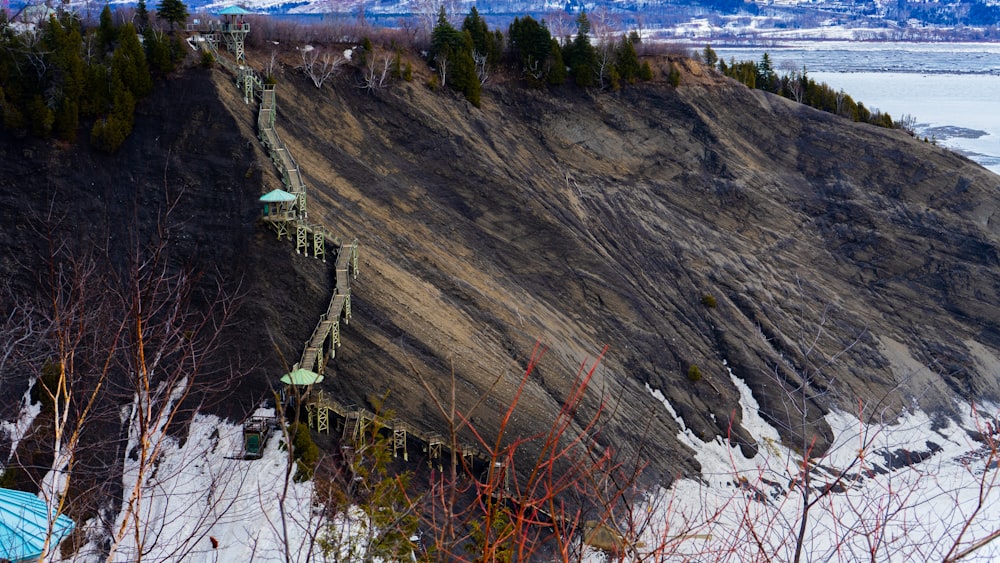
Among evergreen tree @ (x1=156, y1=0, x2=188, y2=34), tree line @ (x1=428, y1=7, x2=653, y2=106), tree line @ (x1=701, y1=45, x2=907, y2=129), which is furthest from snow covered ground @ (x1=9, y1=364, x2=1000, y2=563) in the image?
tree line @ (x1=701, y1=45, x2=907, y2=129)

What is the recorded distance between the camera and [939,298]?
140ft

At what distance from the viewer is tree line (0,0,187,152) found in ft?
102

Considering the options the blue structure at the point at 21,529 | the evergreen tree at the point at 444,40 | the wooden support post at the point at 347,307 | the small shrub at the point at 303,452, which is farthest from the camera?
the evergreen tree at the point at 444,40

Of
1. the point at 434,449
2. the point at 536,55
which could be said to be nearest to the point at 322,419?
the point at 434,449

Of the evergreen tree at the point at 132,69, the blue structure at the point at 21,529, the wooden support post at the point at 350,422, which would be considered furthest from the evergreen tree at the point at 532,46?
the blue structure at the point at 21,529

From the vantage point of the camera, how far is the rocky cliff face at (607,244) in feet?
89.2

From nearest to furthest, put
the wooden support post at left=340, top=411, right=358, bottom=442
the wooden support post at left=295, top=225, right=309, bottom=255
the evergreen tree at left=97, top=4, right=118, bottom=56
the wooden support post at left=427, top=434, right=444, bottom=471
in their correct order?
1. the wooden support post at left=340, top=411, right=358, bottom=442
2. the wooden support post at left=427, top=434, right=444, bottom=471
3. the wooden support post at left=295, top=225, right=309, bottom=255
4. the evergreen tree at left=97, top=4, right=118, bottom=56

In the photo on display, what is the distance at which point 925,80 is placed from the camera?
400 ft

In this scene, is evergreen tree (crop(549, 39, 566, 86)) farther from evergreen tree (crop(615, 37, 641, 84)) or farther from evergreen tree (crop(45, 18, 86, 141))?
evergreen tree (crop(45, 18, 86, 141))

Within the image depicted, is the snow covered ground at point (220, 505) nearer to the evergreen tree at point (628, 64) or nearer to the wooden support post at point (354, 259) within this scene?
the wooden support post at point (354, 259)

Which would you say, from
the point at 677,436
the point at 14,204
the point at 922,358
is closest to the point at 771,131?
the point at 922,358

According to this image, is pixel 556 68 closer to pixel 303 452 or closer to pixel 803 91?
pixel 803 91

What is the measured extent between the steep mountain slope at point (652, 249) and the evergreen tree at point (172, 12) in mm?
6007

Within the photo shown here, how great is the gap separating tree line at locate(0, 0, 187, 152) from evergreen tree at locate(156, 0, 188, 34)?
309cm
